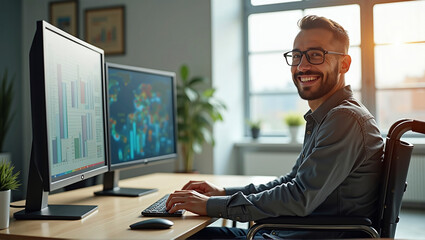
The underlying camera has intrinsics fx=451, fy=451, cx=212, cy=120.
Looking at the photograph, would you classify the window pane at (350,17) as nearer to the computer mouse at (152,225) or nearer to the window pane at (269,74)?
the window pane at (269,74)

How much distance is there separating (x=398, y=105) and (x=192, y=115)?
2121mm

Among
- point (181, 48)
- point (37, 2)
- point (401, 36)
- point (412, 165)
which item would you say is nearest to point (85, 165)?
point (181, 48)

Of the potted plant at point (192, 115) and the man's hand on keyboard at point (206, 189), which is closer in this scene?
the man's hand on keyboard at point (206, 189)

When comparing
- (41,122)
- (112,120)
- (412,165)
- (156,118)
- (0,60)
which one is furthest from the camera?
(0,60)

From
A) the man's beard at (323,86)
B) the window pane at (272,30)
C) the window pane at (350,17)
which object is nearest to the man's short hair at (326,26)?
the man's beard at (323,86)

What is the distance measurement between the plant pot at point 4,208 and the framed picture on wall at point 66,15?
402 centimetres

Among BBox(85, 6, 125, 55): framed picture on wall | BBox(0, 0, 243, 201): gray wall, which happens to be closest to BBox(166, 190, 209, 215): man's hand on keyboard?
BBox(0, 0, 243, 201): gray wall

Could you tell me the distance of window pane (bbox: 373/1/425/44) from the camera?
4492mm

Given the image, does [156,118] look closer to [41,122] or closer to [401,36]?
[41,122]

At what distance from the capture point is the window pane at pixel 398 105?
4.54 m

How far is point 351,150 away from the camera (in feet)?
4.48

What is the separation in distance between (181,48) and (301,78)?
10.2 ft

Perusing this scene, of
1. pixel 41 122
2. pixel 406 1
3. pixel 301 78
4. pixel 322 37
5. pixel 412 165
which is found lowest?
pixel 412 165

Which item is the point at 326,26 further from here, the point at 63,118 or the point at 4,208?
the point at 4,208
